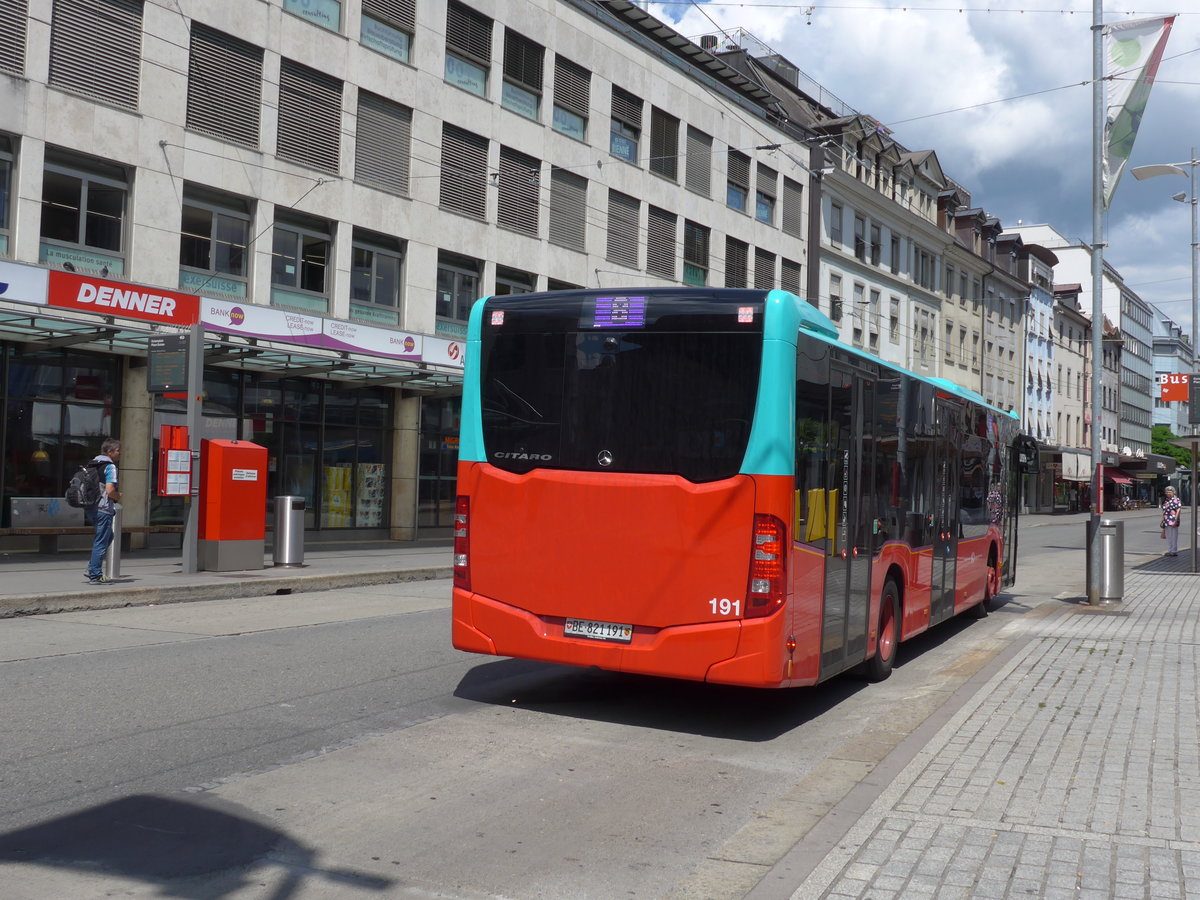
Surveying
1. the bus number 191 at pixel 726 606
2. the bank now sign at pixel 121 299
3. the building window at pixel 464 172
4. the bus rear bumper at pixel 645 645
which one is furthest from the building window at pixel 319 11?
the bus number 191 at pixel 726 606

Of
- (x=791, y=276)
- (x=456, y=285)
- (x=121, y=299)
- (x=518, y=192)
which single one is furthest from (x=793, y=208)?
(x=121, y=299)

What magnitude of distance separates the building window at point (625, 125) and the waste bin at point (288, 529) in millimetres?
17001

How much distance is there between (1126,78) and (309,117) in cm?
1526

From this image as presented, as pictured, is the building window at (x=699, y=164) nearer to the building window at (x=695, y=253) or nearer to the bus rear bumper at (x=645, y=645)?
the building window at (x=695, y=253)

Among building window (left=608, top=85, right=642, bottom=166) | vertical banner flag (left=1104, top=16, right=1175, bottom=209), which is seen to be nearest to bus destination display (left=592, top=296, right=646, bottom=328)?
vertical banner flag (left=1104, top=16, right=1175, bottom=209)

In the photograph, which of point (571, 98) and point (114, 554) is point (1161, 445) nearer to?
point (571, 98)

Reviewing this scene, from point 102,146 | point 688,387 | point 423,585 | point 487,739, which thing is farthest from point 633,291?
point 102,146

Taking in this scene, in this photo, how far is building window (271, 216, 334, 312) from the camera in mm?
22938

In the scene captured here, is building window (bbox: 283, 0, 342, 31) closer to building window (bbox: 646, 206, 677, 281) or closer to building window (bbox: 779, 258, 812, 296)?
building window (bbox: 646, 206, 677, 281)

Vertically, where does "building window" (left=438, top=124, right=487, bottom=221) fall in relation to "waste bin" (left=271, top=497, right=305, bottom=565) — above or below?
above

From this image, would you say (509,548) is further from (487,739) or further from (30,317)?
(30,317)

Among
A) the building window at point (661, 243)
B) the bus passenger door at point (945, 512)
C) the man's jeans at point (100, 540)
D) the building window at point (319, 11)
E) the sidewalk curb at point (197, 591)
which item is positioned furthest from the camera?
the building window at point (661, 243)

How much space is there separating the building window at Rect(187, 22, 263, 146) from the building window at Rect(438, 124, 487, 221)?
5294 millimetres

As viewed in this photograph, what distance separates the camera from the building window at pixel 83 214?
19047 mm
